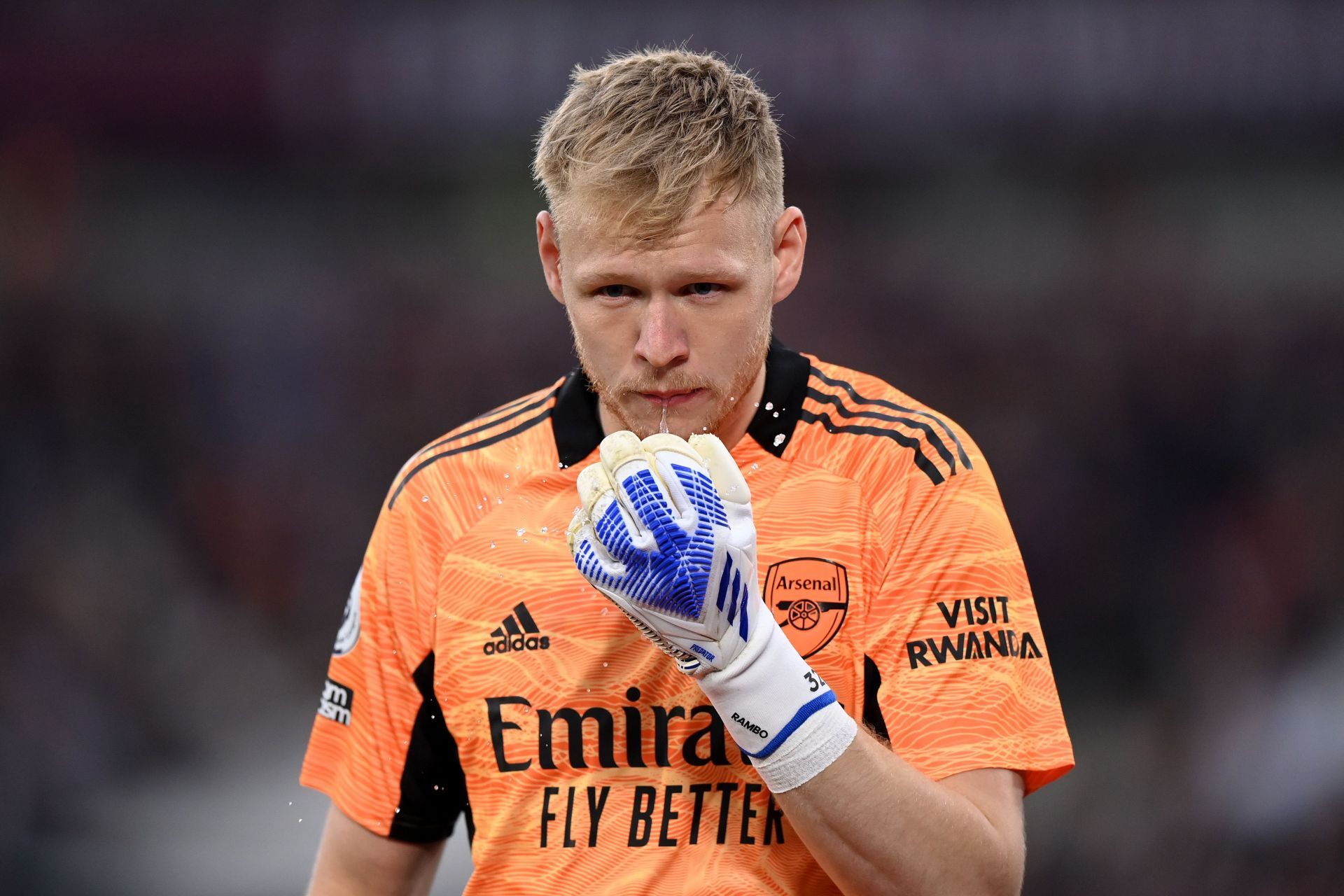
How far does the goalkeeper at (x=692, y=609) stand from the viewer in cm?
177

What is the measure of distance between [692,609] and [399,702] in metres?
0.77

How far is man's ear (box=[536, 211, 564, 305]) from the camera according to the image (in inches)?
86.7

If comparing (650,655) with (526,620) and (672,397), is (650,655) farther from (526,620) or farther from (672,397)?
(672,397)

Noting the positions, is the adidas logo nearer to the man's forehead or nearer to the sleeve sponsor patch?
the sleeve sponsor patch

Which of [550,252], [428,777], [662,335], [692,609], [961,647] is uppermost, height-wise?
[550,252]

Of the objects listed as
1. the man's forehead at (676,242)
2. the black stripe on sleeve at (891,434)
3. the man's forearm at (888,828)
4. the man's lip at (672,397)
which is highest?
the man's forehead at (676,242)

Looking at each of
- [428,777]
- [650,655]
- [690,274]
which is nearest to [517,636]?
[650,655]

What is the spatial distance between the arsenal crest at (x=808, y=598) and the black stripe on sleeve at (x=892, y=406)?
0.92ft

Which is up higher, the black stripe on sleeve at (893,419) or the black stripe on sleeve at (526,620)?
the black stripe on sleeve at (893,419)

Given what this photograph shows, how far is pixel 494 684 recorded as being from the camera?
7.12 feet

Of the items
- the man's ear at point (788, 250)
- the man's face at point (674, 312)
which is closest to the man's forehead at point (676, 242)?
the man's face at point (674, 312)

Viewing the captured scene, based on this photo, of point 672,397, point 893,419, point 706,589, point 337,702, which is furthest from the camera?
point 337,702

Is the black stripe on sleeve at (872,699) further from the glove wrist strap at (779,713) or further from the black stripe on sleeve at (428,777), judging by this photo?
the black stripe on sleeve at (428,777)

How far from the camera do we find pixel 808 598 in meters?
2.07
